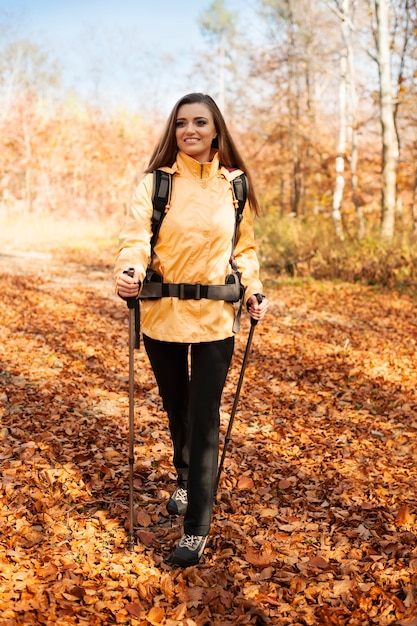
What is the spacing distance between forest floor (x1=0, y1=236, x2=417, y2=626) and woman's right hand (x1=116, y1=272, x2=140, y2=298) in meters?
1.41

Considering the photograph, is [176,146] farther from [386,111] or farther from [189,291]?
[386,111]

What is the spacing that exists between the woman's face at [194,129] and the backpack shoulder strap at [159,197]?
0.20m

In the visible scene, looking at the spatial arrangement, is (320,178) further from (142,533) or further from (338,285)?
(142,533)

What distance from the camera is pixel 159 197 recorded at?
2.81 m

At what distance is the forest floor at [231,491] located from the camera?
108 inches

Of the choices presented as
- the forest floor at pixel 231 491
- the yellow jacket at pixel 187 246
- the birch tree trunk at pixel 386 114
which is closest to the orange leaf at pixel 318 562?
the forest floor at pixel 231 491

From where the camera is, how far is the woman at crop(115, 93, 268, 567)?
2.81 meters

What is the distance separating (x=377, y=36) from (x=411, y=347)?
26.9ft

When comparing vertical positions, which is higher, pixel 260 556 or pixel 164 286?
pixel 164 286

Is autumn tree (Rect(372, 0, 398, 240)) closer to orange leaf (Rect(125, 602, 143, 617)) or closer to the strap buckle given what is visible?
the strap buckle

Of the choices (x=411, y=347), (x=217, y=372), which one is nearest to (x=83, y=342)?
(x=411, y=347)

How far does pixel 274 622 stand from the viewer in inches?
104


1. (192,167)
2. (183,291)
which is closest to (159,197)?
(192,167)

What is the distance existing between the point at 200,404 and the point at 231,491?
4.36ft
